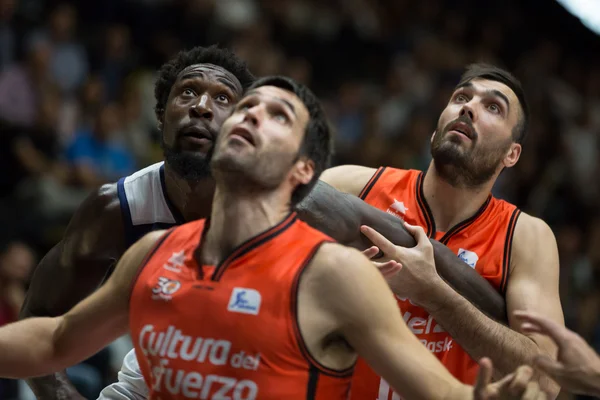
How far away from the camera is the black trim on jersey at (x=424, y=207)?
5.30 m

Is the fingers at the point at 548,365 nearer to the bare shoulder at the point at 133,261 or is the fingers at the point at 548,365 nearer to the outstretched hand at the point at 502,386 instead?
the outstretched hand at the point at 502,386

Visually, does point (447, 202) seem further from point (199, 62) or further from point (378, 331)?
point (378, 331)

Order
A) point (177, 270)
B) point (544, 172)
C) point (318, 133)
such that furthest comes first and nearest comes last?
point (544, 172), point (318, 133), point (177, 270)

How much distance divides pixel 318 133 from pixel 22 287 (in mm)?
4606

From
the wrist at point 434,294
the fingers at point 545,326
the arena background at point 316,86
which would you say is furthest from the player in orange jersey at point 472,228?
the arena background at point 316,86

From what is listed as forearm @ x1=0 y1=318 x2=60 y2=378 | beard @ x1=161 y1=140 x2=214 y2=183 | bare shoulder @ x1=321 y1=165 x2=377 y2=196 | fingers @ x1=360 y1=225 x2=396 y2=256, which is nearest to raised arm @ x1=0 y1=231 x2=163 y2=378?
forearm @ x1=0 y1=318 x2=60 y2=378

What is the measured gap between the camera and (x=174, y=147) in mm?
4773

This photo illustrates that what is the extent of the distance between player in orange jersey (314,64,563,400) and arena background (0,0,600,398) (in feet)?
8.49

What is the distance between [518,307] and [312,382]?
6.32 ft

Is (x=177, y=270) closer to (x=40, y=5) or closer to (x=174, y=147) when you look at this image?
(x=174, y=147)

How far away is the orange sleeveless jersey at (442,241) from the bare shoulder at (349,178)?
5 centimetres

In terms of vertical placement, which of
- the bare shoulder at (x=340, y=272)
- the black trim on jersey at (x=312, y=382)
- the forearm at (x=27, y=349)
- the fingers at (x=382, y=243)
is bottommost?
the forearm at (x=27, y=349)

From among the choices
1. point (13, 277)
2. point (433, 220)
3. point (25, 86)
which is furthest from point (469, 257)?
point (25, 86)

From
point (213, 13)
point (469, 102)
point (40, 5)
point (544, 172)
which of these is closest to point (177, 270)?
point (469, 102)
